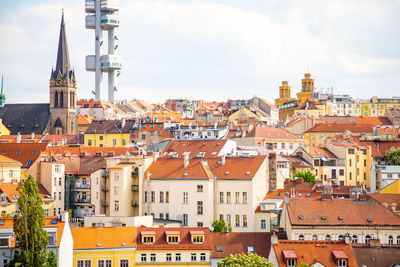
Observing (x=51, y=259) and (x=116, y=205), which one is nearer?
(x=51, y=259)

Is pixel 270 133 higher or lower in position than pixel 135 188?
higher

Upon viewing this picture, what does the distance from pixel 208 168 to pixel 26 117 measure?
333ft

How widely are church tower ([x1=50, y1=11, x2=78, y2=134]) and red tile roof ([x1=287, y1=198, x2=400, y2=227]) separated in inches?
4264

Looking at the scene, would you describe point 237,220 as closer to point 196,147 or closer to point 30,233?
point 196,147

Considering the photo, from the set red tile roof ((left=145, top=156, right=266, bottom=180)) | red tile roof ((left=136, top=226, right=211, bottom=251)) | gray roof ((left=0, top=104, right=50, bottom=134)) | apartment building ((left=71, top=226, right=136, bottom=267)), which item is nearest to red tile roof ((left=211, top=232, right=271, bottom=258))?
red tile roof ((left=136, top=226, right=211, bottom=251))

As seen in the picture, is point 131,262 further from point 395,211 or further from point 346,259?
point 395,211

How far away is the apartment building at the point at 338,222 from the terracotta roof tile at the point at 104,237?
13.0 metres

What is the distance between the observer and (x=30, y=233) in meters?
64.6

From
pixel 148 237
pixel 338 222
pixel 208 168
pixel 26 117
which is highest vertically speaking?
pixel 26 117

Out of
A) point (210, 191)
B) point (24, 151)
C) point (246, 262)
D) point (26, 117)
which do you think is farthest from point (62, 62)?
point (246, 262)

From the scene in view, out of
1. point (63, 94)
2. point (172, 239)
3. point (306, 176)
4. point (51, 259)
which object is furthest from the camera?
point (63, 94)

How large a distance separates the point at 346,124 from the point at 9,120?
227 feet

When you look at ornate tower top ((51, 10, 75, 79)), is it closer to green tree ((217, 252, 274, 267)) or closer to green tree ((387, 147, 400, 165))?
green tree ((387, 147, 400, 165))

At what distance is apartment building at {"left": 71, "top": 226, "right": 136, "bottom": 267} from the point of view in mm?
66938
